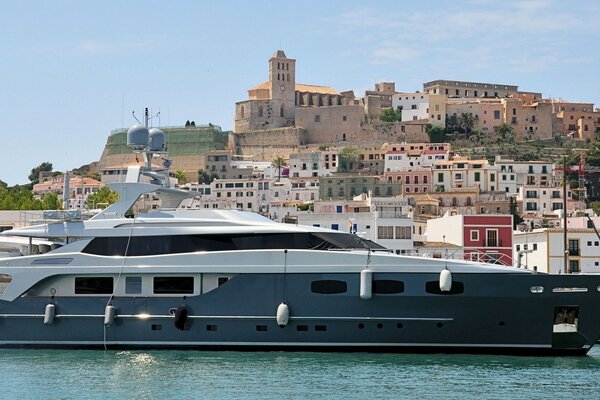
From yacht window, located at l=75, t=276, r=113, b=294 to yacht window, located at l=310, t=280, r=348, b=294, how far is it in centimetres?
420

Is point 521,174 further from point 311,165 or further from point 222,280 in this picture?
point 222,280

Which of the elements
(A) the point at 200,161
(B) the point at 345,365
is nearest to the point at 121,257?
(B) the point at 345,365

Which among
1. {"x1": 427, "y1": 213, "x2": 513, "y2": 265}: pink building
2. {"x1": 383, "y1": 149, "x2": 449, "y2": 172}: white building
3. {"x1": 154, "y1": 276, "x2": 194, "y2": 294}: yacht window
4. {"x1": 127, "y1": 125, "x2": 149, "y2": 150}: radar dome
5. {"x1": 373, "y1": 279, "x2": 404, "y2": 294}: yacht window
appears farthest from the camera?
{"x1": 383, "y1": 149, "x2": 449, "y2": 172}: white building

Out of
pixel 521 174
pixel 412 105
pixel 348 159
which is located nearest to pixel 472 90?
pixel 412 105

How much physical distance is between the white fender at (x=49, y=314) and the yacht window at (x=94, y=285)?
58 centimetres

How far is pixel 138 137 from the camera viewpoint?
2662 cm

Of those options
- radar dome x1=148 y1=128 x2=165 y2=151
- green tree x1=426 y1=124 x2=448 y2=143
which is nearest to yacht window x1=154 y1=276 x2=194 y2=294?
radar dome x1=148 y1=128 x2=165 y2=151

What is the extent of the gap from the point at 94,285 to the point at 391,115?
8759 centimetres

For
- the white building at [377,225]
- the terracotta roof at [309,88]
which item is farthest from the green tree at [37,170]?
the white building at [377,225]

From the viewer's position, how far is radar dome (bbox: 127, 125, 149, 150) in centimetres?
2662

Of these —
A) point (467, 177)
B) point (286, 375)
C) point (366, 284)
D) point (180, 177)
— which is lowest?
point (286, 375)

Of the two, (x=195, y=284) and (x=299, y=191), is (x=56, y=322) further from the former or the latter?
(x=299, y=191)

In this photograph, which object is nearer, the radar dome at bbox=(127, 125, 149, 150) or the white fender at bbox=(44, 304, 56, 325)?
the white fender at bbox=(44, 304, 56, 325)

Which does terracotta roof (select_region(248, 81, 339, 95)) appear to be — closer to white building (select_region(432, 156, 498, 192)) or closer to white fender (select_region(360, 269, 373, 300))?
white building (select_region(432, 156, 498, 192))
